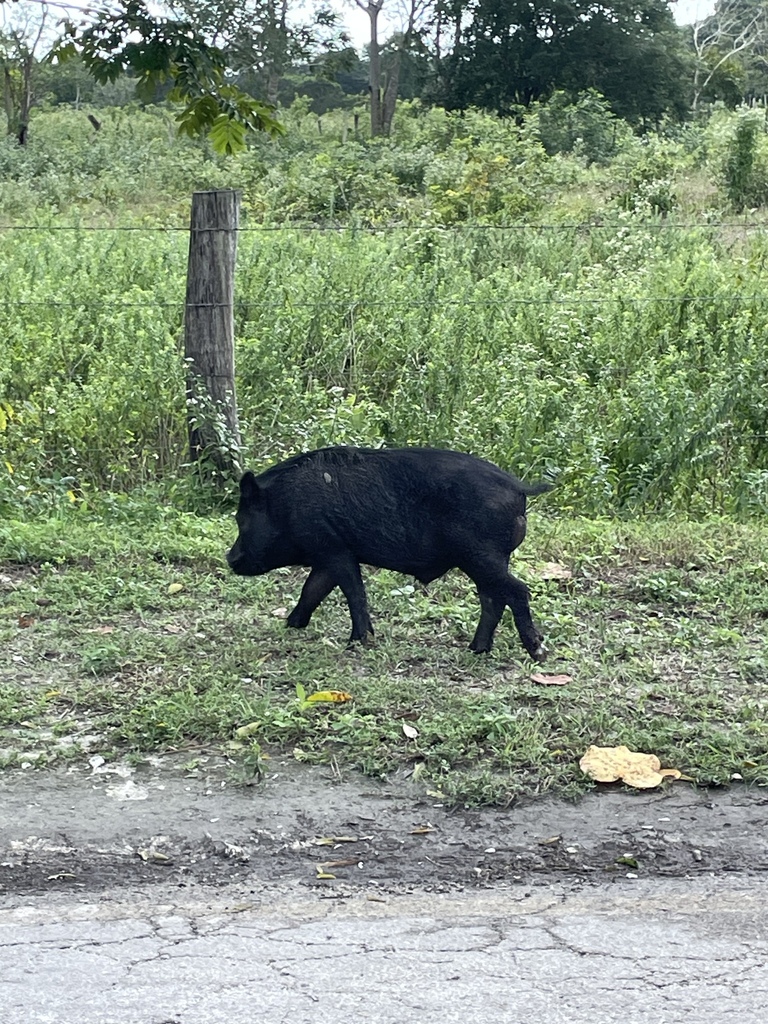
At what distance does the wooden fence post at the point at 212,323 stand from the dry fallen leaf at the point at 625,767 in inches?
147

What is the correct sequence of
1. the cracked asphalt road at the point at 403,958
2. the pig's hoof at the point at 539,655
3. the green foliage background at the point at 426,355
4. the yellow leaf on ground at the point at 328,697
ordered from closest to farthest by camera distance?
1. the cracked asphalt road at the point at 403,958
2. the yellow leaf on ground at the point at 328,697
3. the pig's hoof at the point at 539,655
4. the green foliage background at the point at 426,355

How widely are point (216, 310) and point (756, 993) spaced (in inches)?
217

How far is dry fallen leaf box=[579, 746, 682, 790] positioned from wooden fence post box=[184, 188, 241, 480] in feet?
12.2

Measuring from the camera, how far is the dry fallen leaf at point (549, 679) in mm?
5363

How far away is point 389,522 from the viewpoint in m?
5.55

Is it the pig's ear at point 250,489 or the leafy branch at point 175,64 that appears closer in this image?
the leafy branch at point 175,64

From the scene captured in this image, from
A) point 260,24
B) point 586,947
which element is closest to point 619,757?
point 586,947

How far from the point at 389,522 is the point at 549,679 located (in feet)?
3.10

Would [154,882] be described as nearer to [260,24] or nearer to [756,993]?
[756,993]

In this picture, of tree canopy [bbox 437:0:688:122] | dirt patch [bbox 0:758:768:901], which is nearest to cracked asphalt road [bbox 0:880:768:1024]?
dirt patch [bbox 0:758:768:901]

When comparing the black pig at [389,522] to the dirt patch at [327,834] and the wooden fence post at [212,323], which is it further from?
the wooden fence post at [212,323]

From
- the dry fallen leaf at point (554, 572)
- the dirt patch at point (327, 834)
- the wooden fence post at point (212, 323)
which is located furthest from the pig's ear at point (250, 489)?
the wooden fence post at point (212, 323)

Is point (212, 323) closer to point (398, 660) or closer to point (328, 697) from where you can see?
point (398, 660)

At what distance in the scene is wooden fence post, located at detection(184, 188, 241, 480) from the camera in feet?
25.6
